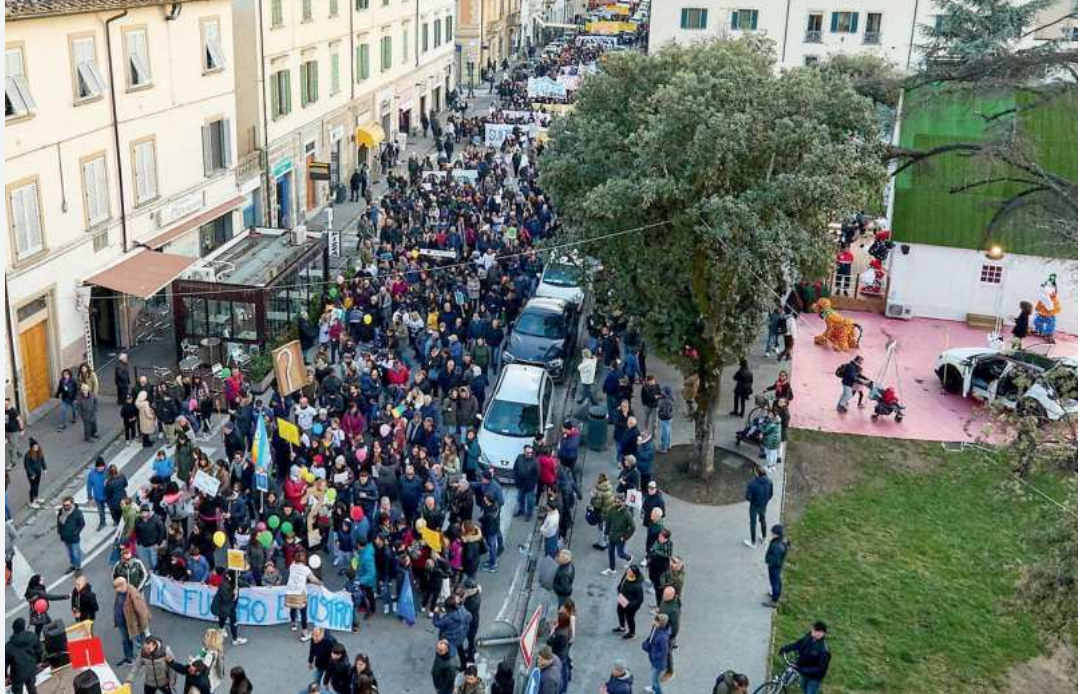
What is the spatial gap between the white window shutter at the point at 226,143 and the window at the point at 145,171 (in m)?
4.22

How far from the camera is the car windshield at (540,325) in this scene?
84.5 ft

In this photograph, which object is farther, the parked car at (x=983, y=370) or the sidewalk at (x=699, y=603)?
the parked car at (x=983, y=370)

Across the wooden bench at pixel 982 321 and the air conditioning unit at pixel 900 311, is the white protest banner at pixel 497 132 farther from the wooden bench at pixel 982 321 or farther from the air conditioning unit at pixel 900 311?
the wooden bench at pixel 982 321

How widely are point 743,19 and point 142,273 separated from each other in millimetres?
37736

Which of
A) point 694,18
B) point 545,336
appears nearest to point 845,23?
point 694,18

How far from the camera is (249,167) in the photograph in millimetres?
32969

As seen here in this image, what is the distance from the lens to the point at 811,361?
27.2 metres

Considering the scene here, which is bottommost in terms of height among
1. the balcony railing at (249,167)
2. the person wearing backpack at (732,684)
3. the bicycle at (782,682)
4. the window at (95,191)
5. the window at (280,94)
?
the bicycle at (782,682)

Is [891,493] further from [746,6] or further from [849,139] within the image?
[746,6]

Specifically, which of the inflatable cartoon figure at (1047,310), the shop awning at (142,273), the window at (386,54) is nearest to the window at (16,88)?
the shop awning at (142,273)

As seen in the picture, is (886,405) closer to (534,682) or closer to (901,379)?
(901,379)

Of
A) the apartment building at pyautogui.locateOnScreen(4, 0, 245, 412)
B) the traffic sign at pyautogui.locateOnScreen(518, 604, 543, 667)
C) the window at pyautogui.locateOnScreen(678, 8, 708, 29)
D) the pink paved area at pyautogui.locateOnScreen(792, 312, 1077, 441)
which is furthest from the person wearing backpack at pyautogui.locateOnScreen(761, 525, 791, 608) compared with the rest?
the window at pyautogui.locateOnScreen(678, 8, 708, 29)

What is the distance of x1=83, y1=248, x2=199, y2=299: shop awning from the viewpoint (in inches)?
951

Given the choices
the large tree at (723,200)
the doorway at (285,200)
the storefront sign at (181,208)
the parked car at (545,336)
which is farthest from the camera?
A: the doorway at (285,200)
